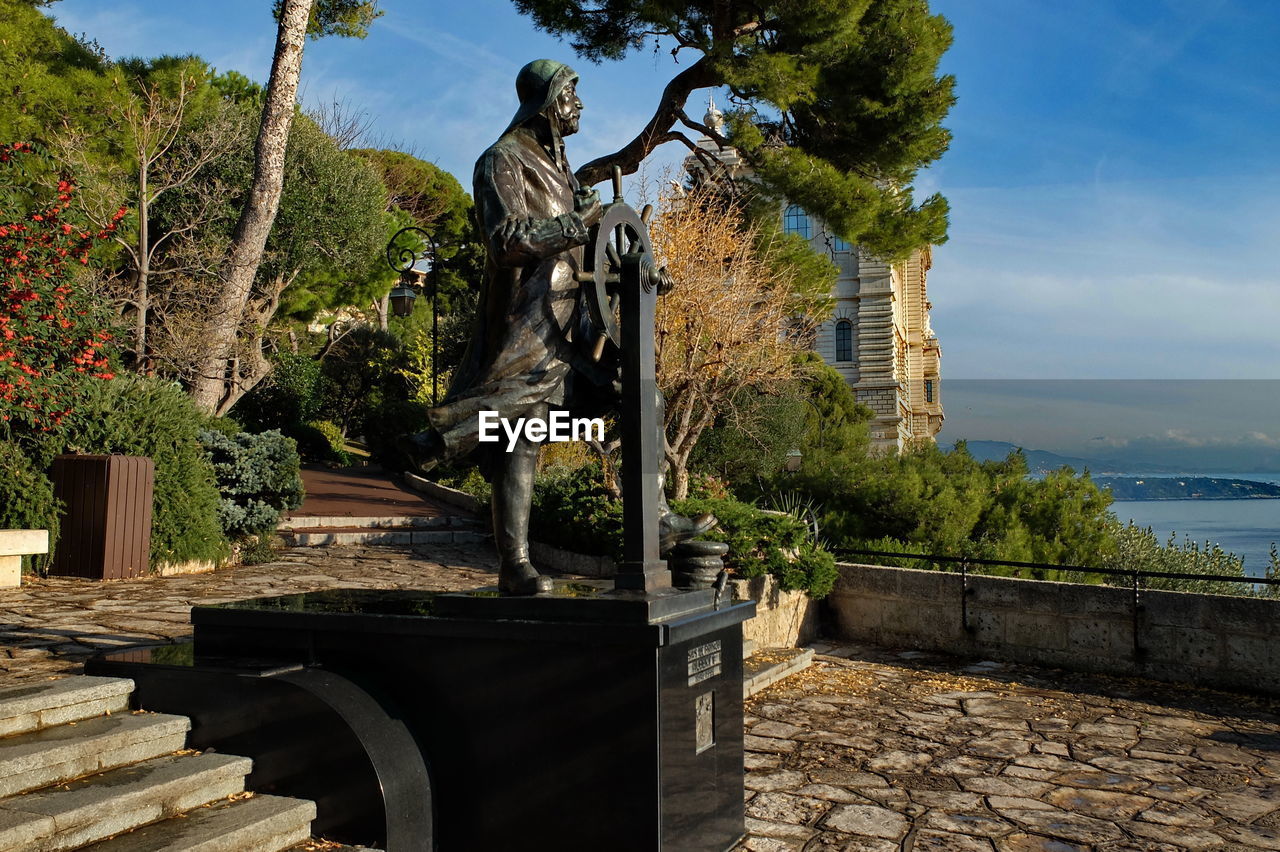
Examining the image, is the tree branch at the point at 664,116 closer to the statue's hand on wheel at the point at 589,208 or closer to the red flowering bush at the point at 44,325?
the red flowering bush at the point at 44,325

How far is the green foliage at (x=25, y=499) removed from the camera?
9.05 meters

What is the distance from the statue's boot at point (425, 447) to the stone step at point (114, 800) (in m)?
1.36

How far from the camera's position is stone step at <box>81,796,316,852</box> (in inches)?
130

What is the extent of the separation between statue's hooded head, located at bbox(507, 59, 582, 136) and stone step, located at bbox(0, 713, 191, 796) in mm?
2876

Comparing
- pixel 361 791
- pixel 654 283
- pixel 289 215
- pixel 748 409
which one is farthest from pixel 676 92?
pixel 361 791

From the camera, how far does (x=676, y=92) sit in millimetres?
17203

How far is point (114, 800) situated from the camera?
→ 11.2 ft

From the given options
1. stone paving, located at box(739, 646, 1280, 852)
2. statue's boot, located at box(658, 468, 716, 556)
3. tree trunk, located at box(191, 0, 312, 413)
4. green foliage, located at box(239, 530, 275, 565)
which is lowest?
stone paving, located at box(739, 646, 1280, 852)

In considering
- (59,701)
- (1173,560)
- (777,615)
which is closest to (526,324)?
(59,701)

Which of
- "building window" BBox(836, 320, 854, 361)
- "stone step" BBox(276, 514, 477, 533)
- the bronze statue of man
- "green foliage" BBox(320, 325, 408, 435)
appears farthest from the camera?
"building window" BBox(836, 320, 854, 361)

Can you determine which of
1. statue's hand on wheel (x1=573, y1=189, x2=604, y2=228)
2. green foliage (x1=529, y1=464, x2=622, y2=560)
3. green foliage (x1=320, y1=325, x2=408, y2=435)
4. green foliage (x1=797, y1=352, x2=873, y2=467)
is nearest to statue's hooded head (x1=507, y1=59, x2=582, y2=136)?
statue's hand on wheel (x1=573, y1=189, x2=604, y2=228)

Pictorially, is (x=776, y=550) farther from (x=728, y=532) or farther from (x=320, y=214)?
(x=320, y=214)

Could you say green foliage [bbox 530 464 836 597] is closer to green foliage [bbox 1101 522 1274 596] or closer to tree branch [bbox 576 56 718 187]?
green foliage [bbox 1101 522 1274 596]

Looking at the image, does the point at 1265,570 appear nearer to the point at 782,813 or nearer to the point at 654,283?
the point at 782,813
